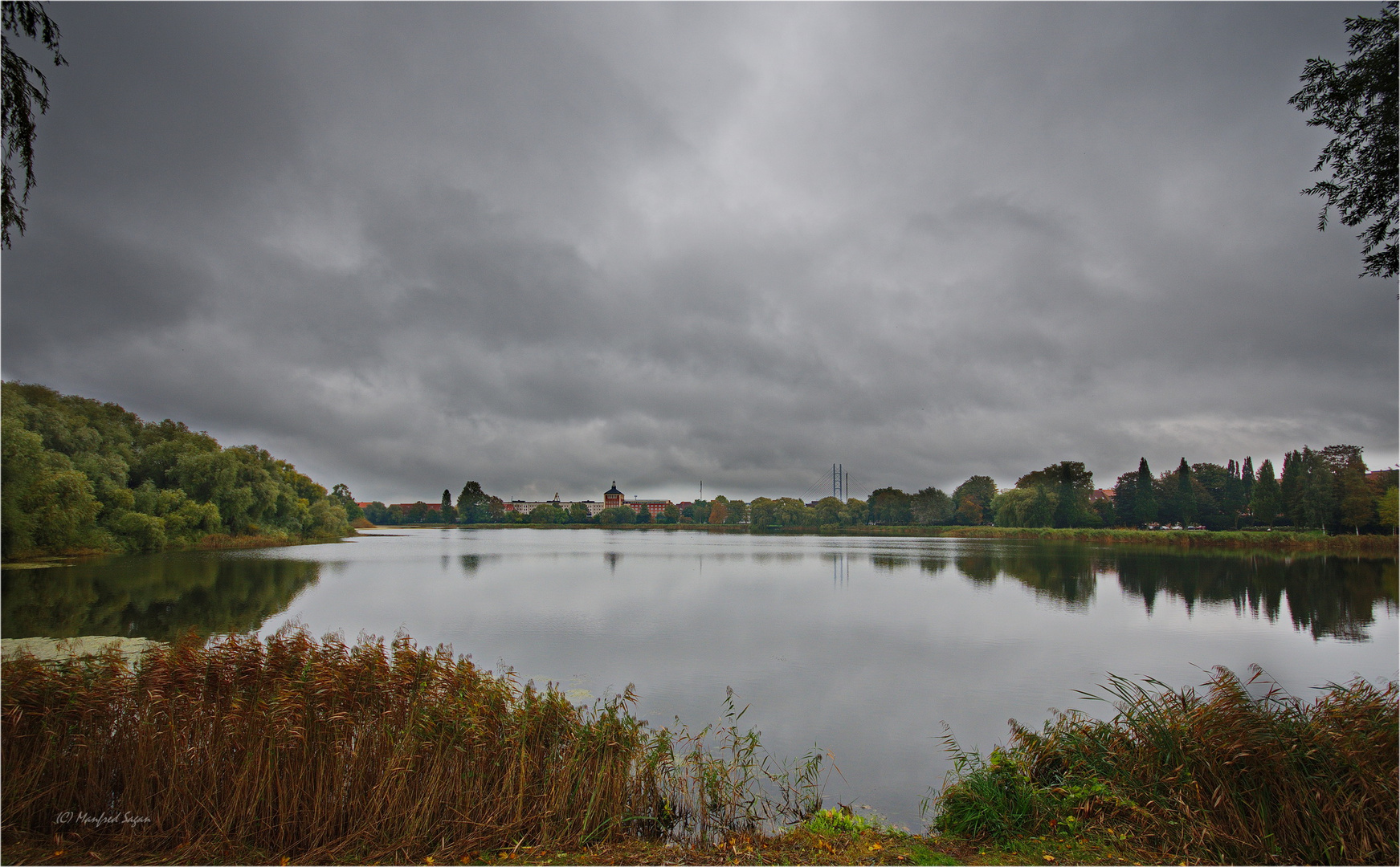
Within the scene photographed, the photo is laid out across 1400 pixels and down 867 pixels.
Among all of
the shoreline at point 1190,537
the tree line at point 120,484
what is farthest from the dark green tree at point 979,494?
the tree line at point 120,484

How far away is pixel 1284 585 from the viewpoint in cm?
2809

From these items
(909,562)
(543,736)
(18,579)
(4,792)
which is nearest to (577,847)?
(543,736)

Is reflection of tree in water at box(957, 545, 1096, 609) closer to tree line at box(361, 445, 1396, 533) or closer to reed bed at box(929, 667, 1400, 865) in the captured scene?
tree line at box(361, 445, 1396, 533)

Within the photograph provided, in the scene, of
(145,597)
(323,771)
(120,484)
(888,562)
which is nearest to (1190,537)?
(888,562)

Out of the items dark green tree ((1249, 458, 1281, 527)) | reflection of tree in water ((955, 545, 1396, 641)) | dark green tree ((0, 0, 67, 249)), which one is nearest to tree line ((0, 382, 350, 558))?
dark green tree ((0, 0, 67, 249))

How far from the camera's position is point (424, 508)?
16900cm

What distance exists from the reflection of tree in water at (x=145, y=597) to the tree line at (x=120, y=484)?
3.50 m

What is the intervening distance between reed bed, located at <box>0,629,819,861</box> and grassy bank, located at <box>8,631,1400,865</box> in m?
0.02

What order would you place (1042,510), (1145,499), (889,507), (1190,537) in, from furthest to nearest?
1. (889,507)
2. (1042,510)
3. (1145,499)
4. (1190,537)

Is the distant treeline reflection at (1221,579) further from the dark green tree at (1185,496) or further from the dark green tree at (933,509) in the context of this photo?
the dark green tree at (933,509)

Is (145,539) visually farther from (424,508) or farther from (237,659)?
(424,508)

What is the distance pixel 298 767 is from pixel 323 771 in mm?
304

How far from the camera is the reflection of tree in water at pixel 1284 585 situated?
20594 mm

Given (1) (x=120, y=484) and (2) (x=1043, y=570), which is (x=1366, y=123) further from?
(1) (x=120, y=484)
